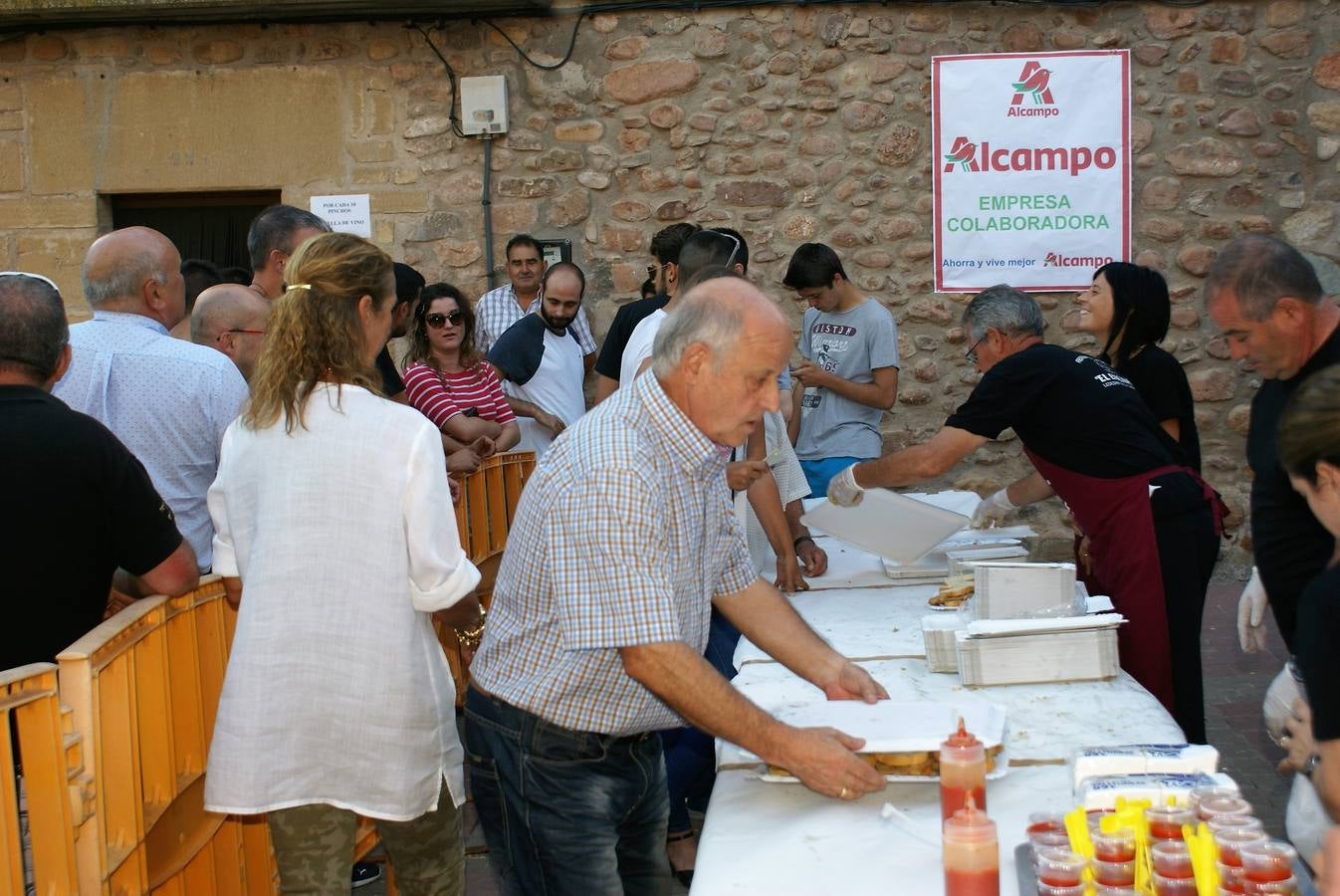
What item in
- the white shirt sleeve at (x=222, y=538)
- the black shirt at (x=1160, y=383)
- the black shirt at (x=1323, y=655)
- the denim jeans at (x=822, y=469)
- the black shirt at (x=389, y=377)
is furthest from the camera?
the denim jeans at (x=822, y=469)

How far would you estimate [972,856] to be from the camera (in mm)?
1746

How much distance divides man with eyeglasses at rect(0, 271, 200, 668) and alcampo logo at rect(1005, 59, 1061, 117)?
5.86m

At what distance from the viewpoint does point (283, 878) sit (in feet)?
8.63

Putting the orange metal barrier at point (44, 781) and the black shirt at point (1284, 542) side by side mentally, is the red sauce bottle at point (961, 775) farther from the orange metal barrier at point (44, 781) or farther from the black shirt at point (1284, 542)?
the orange metal barrier at point (44, 781)

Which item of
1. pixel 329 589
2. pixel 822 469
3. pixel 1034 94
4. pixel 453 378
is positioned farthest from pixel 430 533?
pixel 1034 94

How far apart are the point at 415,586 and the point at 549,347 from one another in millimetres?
3878

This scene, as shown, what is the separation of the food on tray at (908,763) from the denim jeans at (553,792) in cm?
31

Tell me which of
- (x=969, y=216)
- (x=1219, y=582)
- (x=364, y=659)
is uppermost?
(x=969, y=216)

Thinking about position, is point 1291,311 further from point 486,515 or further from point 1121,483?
point 486,515

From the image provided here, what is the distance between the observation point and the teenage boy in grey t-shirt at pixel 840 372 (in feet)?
19.9

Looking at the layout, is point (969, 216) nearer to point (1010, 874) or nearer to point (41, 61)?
point (41, 61)

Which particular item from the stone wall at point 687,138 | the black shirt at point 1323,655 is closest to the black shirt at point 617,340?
the stone wall at point 687,138

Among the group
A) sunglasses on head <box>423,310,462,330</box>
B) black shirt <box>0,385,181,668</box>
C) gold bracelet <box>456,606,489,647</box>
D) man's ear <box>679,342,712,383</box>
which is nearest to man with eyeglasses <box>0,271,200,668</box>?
black shirt <box>0,385,181,668</box>

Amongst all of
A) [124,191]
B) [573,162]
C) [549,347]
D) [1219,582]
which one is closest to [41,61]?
[124,191]
